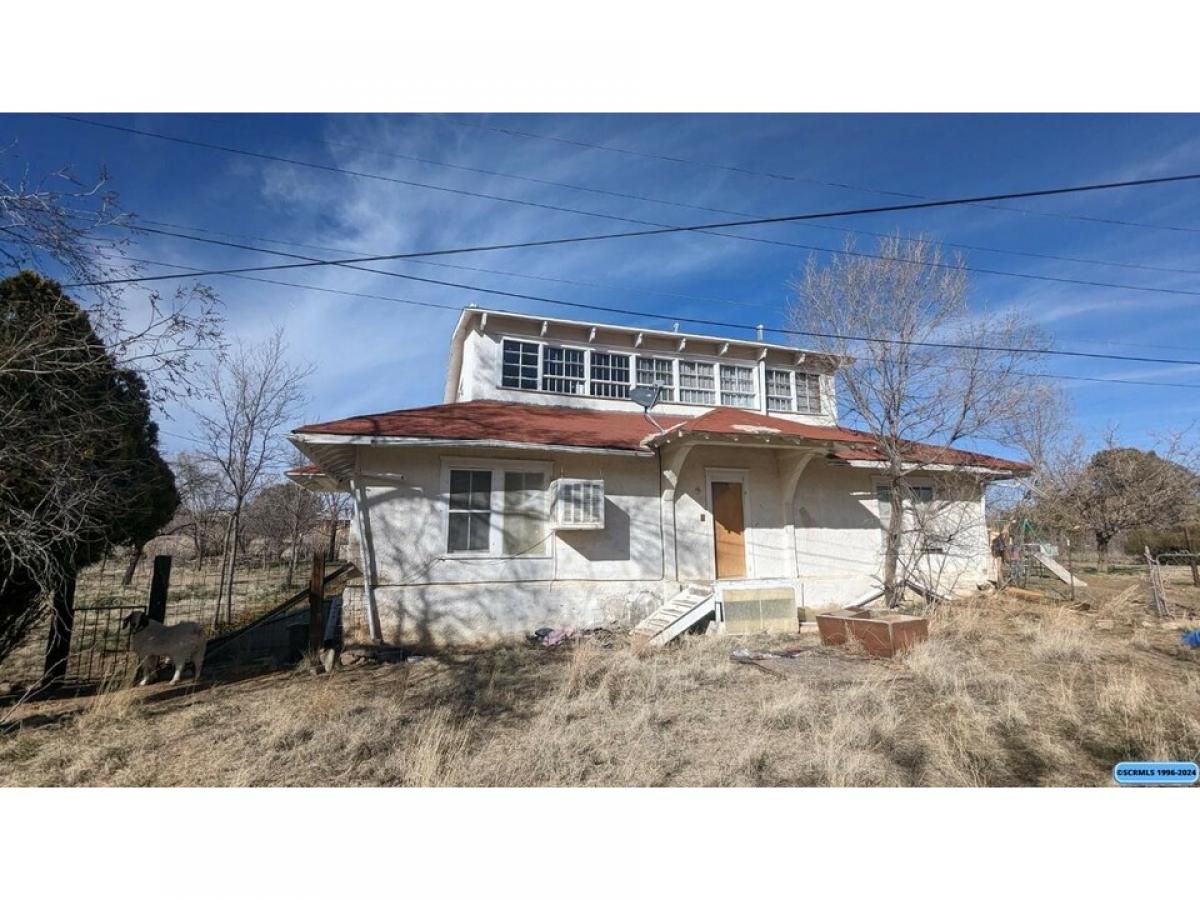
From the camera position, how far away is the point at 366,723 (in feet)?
16.8

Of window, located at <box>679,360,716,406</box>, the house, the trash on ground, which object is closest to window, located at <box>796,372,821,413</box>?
the house

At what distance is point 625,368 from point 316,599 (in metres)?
8.82

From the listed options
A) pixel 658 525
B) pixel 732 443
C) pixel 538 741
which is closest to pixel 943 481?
pixel 732 443

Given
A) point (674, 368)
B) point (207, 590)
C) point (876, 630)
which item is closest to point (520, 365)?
point (674, 368)

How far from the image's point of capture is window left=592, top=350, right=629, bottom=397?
1334 cm

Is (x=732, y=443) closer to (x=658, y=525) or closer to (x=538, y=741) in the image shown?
(x=658, y=525)

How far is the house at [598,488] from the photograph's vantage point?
867 centimetres

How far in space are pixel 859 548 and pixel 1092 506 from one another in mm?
18287

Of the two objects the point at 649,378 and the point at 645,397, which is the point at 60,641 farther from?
the point at 649,378

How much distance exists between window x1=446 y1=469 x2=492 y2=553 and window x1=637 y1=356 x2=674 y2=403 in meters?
5.82

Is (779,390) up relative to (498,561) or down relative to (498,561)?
up

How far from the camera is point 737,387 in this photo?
14.6 metres

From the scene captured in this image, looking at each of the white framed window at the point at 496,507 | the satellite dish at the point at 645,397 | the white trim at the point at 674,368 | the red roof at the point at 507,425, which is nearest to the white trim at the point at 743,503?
the red roof at the point at 507,425

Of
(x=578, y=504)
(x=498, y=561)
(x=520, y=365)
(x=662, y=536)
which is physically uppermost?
(x=520, y=365)
